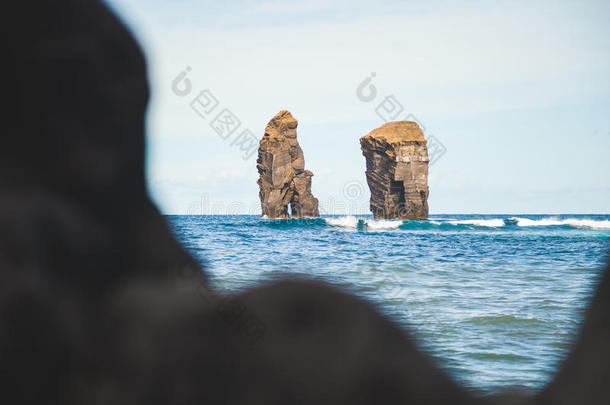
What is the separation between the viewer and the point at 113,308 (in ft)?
2.25

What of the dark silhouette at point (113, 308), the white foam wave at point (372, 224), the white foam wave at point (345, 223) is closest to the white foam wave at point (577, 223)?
the white foam wave at point (372, 224)

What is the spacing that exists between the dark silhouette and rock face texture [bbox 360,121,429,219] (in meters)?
57.9

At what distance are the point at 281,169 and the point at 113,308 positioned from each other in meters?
67.3

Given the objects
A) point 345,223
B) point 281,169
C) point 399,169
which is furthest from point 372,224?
point 281,169

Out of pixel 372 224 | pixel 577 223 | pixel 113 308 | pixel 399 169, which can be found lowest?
pixel 577 223

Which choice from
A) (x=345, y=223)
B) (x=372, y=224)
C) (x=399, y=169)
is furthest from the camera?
(x=399, y=169)

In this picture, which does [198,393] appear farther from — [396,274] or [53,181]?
[396,274]

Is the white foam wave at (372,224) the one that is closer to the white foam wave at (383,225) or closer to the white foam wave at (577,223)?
the white foam wave at (383,225)

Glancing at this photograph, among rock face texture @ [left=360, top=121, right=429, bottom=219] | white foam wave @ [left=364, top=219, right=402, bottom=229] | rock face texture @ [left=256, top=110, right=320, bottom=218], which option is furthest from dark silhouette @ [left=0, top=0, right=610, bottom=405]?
rock face texture @ [left=256, top=110, right=320, bottom=218]

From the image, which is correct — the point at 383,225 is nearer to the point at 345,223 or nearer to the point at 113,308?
the point at 345,223

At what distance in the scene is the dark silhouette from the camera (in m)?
0.65

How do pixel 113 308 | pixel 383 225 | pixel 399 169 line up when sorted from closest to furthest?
pixel 113 308 < pixel 383 225 < pixel 399 169

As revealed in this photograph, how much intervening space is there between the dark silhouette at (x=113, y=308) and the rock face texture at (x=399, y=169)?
5788cm

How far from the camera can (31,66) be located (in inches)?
28.0
